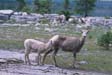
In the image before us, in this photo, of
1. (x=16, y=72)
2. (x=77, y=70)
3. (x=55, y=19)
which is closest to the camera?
(x=16, y=72)

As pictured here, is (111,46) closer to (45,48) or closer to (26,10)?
(45,48)

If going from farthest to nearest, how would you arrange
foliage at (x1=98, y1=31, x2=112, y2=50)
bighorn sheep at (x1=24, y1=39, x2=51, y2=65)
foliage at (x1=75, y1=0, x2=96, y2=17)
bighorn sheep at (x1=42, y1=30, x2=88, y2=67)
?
1. foliage at (x1=75, y1=0, x2=96, y2=17)
2. foliage at (x1=98, y1=31, x2=112, y2=50)
3. bighorn sheep at (x1=42, y1=30, x2=88, y2=67)
4. bighorn sheep at (x1=24, y1=39, x2=51, y2=65)

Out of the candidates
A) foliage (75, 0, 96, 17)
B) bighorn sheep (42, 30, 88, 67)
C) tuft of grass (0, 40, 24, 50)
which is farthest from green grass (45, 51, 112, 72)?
foliage (75, 0, 96, 17)

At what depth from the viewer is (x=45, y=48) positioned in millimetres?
16078

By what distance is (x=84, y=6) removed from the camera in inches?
2163

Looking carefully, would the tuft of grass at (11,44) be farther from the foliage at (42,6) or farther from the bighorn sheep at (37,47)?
the foliage at (42,6)

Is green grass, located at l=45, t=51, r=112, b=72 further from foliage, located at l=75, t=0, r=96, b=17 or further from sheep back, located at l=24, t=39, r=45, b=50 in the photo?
foliage, located at l=75, t=0, r=96, b=17

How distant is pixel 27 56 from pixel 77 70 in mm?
2031

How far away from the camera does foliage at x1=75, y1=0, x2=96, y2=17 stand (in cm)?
5431

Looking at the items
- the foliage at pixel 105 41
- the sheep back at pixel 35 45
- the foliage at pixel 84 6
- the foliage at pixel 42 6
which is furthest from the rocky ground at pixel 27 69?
the foliage at pixel 84 6

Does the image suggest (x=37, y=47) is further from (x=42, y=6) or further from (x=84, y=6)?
(x=84, y=6)

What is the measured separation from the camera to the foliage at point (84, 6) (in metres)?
54.3

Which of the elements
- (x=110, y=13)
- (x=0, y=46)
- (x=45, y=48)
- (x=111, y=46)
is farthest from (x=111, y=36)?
(x=110, y=13)

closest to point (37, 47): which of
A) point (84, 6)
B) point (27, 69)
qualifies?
point (27, 69)
